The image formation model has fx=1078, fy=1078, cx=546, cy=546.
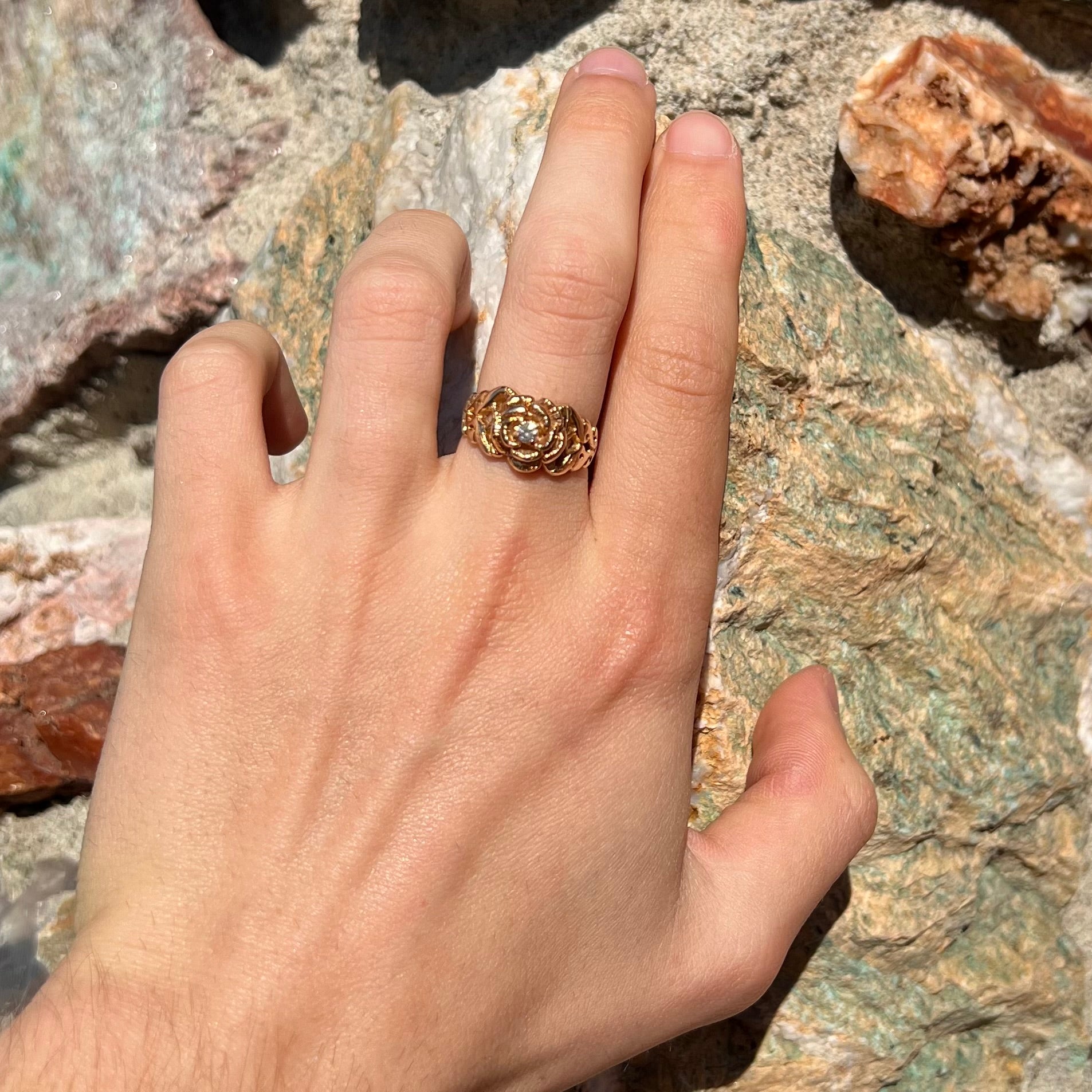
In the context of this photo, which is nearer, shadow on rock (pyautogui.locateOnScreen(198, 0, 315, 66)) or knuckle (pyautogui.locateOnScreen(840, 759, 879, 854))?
knuckle (pyautogui.locateOnScreen(840, 759, 879, 854))

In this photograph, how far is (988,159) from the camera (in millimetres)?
1238

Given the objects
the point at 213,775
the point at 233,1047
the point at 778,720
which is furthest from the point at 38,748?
the point at 778,720

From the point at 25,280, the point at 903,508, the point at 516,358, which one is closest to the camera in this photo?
the point at 516,358

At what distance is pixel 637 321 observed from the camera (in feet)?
3.73

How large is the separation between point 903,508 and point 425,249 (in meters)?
0.62

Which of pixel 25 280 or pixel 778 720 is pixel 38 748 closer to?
pixel 25 280

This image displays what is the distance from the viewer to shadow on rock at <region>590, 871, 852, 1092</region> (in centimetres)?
126

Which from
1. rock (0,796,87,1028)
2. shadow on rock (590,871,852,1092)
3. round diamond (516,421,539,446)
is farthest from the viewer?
rock (0,796,87,1028)

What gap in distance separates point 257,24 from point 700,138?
29.3 inches

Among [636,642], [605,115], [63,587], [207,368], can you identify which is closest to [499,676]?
[636,642]

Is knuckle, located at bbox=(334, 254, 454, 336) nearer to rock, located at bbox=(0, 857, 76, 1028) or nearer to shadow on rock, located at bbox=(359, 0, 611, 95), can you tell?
shadow on rock, located at bbox=(359, 0, 611, 95)

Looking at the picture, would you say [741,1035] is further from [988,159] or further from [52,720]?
[988,159]

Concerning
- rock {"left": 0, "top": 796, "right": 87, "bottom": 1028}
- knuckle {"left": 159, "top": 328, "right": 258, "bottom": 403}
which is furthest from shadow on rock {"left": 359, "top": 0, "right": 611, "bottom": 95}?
rock {"left": 0, "top": 796, "right": 87, "bottom": 1028}

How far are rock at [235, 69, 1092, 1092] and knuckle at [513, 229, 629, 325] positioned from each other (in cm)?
14
